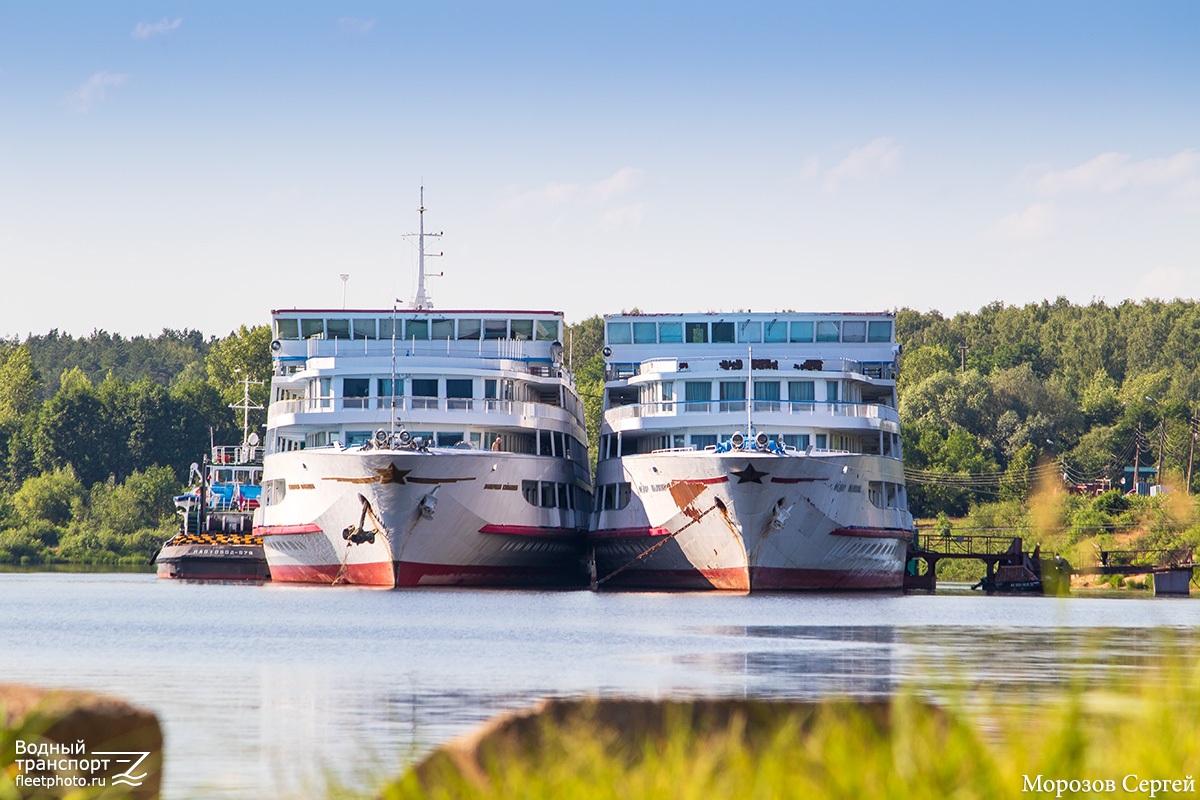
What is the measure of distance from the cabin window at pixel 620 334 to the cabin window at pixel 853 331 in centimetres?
799

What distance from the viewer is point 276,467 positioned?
61719 millimetres

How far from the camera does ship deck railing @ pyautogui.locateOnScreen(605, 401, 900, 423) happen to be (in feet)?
202

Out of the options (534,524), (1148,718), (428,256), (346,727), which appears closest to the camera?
(1148,718)

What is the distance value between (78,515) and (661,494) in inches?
3082

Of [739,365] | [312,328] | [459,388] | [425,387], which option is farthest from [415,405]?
[739,365]

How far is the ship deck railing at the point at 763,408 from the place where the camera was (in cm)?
6169

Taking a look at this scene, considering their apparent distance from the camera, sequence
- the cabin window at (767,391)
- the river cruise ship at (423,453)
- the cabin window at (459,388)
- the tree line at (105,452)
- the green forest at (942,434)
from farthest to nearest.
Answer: the tree line at (105,452), the green forest at (942,434), the cabin window at (767,391), the cabin window at (459,388), the river cruise ship at (423,453)

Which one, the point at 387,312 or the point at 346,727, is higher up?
the point at 387,312

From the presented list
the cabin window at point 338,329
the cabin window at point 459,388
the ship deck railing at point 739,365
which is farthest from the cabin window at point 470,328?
the ship deck railing at point 739,365

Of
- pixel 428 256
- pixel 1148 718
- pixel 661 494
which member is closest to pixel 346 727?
pixel 1148 718

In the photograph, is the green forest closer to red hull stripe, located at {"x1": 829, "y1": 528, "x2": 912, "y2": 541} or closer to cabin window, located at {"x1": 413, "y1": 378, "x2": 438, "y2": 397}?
red hull stripe, located at {"x1": 829, "y1": 528, "x2": 912, "y2": 541}

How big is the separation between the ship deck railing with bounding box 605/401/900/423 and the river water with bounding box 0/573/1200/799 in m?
8.84

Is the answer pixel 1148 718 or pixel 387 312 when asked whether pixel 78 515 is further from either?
pixel 1148 718

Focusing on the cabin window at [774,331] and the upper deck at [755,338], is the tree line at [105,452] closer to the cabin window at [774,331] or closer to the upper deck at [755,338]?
the upper deck at [755,338]
